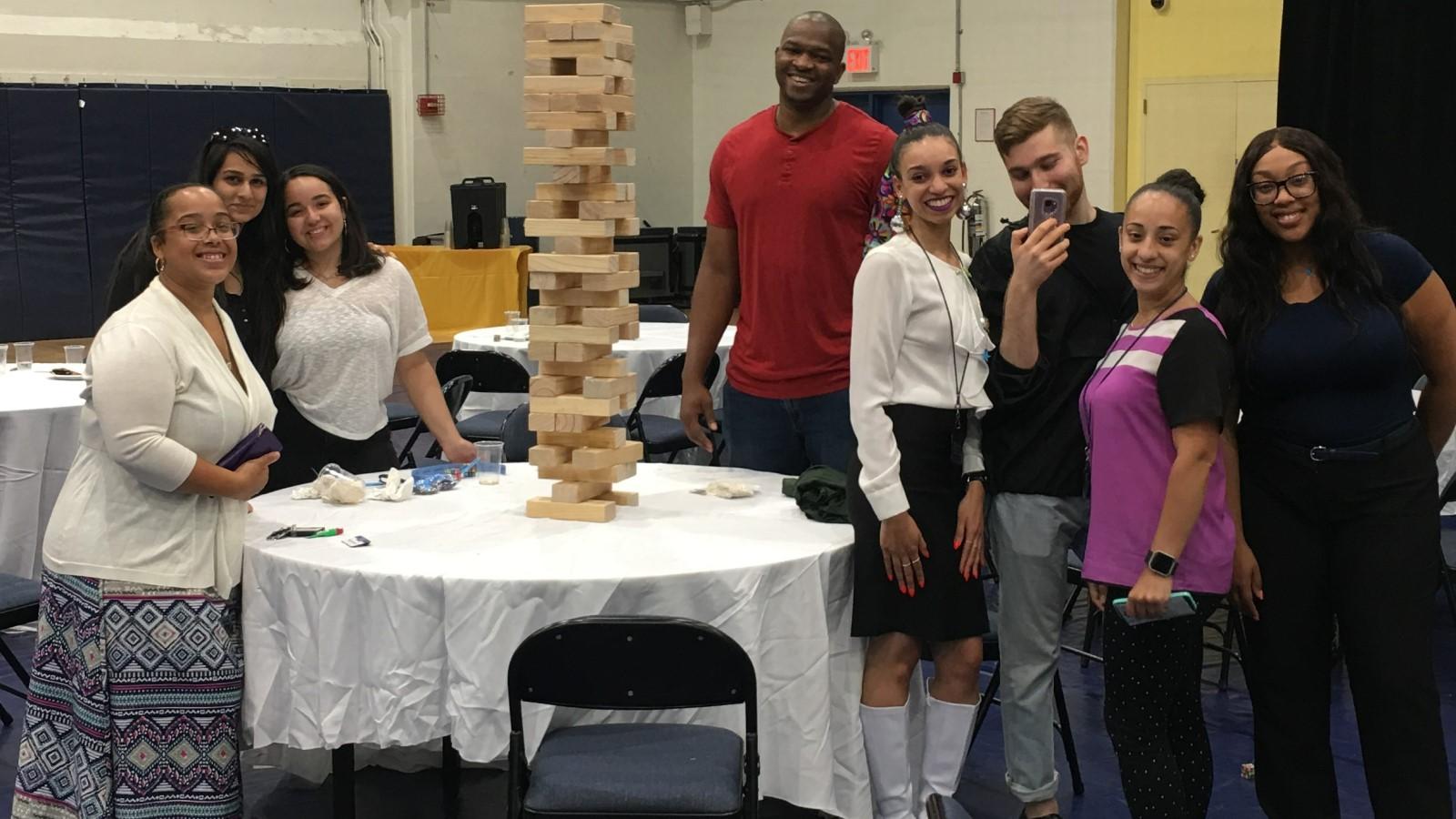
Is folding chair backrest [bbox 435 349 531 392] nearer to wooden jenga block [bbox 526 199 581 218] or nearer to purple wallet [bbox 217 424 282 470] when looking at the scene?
wooden jenga block [bbox 526 199 581 218]

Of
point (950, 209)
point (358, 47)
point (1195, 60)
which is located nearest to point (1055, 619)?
point (950, 209)

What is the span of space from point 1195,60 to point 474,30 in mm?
6161

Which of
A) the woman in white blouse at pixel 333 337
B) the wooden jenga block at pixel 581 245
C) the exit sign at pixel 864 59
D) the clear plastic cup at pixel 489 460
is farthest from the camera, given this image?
the exit sign at pixel 864 59

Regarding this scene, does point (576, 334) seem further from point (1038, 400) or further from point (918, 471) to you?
point (1038, 400)

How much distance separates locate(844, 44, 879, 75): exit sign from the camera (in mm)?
12305

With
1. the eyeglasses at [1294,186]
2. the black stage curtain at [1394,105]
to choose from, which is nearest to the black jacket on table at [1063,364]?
the eyeglasses at [1294,186]

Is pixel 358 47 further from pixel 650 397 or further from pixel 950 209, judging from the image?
pixel 950 209

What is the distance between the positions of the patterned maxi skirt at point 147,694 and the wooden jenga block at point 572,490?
760mm

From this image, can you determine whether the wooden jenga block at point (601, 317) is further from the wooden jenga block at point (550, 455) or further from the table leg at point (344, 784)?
the table leg at point (344, 784)

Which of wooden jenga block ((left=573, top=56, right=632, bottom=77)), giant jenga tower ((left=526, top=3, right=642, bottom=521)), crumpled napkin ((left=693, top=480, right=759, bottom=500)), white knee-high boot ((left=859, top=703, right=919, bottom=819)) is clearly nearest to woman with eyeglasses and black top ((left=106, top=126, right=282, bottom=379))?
giant jenga tower ((left=526, top=3, right=642, bottom=521))

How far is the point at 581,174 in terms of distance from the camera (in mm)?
3217

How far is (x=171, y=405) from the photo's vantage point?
2895 mm

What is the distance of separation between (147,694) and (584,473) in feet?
3.42

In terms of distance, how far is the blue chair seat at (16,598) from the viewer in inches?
144
